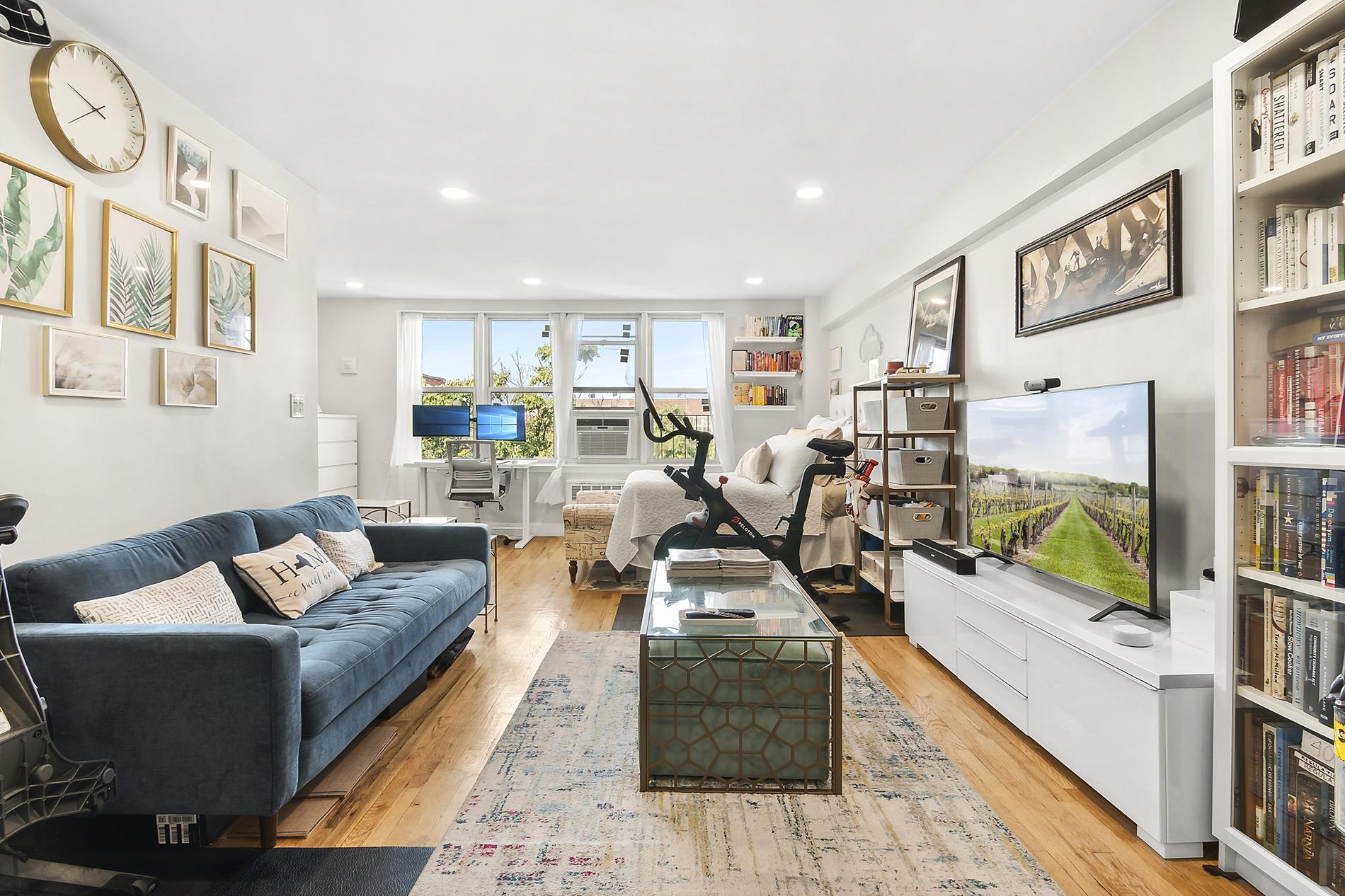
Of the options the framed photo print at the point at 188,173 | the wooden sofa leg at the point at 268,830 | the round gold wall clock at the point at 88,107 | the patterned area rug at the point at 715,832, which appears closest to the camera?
the patterned area rug at the point at 715,832

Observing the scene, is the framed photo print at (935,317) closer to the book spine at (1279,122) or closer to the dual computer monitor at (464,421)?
the book spine at (1279,122)

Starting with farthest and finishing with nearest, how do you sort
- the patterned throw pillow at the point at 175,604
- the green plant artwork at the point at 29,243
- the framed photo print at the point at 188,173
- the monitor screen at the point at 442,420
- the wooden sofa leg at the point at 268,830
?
the monitor screen at the point at 442,420 < the framed photo print at the point at 188,173 < the green plant artwork at the point at 29,243 < the patterned throw pillow at the point at 175,604 < the wooden sofa leg at the point at 268,830

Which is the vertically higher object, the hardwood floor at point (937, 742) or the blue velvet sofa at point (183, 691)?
the blue velvet sofa at point (183, 691)

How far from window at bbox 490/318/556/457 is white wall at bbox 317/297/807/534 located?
22 cm

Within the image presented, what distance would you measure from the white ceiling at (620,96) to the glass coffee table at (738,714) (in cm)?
197

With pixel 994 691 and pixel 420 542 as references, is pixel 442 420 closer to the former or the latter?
pixel 420 542

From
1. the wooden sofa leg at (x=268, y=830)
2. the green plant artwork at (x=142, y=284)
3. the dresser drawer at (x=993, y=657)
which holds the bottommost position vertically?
the wooden sofa leg at (x=268, y=830)

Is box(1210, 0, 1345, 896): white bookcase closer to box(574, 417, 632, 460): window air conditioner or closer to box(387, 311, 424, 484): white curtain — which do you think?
box(574, 417, 632, 460): window air conditioner

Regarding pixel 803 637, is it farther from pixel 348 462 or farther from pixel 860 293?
pixel 348 462

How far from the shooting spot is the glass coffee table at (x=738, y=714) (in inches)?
82.4

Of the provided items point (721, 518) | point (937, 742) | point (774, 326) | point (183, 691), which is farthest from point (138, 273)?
point (774, 326)

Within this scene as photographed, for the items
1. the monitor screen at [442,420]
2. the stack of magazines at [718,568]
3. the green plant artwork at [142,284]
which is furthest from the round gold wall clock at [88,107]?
the monitor screen at [442,420]

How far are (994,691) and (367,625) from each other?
2.29 meters

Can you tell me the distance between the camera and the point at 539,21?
2221 millimetres
